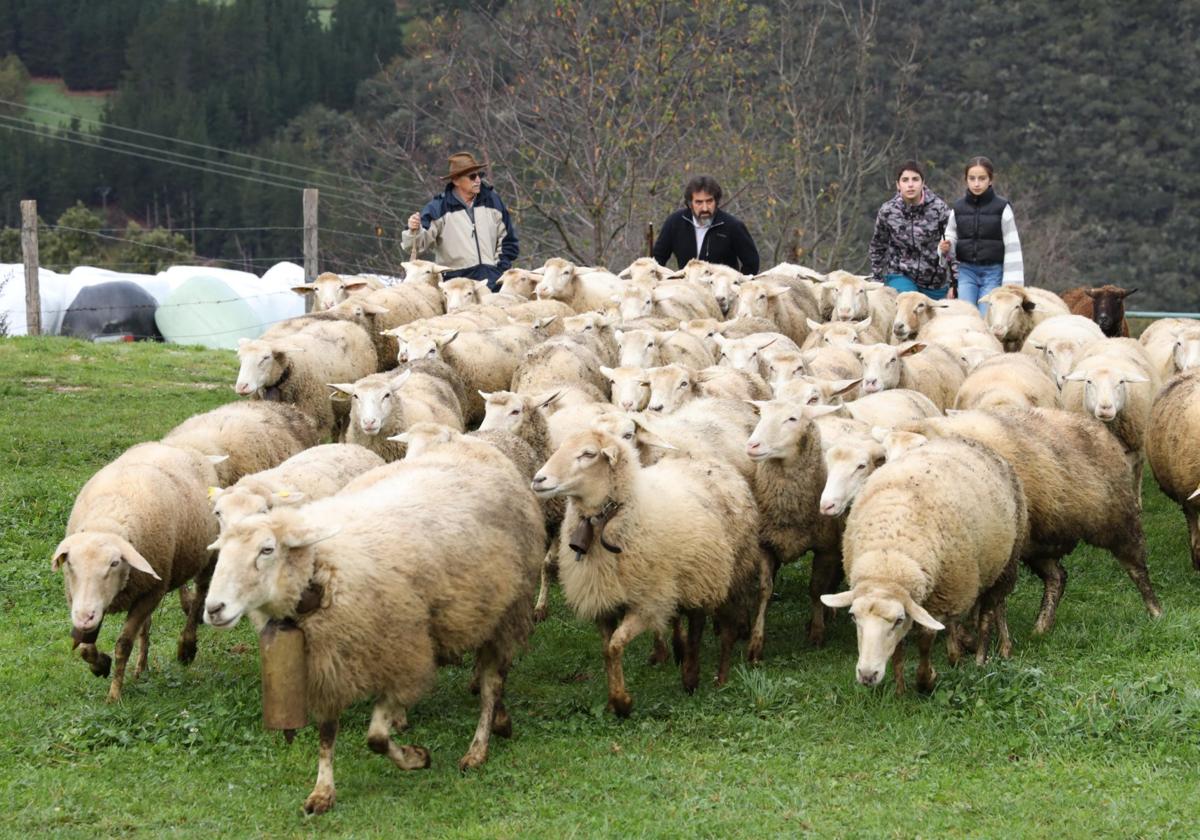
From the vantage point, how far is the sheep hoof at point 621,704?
683 cm

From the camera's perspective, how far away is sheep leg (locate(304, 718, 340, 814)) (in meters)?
5.89

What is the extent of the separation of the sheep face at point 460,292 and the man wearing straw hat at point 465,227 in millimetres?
779

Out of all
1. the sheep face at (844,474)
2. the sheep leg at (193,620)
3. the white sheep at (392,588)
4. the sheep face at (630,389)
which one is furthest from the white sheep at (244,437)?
the sheep face at (844,474)

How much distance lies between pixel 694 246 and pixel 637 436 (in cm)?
743

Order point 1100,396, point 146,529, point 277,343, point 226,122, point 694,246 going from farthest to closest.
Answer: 1. point 226,122
2. point 694,246
3. point 277,343
4. point 1100,396
5. point 146,529

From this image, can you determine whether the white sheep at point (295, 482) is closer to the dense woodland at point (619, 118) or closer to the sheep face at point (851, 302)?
the sheep face at point (851, 302)

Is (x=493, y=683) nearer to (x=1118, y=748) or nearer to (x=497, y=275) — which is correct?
(x=1118, y=748)

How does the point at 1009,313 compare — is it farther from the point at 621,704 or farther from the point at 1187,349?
the point at 621,704

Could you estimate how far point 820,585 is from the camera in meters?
8.07

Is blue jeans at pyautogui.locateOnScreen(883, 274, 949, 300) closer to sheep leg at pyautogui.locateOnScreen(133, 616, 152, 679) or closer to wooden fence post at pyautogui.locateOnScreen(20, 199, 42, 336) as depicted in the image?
sheep leg at pyautogui.locateOnScreen(133, 616, 152, 679)

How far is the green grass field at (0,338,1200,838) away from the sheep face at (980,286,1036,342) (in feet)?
13.0

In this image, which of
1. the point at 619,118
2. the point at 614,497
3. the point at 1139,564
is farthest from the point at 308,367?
the point at 619,118

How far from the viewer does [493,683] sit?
6.61m

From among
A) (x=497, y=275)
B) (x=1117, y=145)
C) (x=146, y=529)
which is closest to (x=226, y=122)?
(x=1117, y=145)
